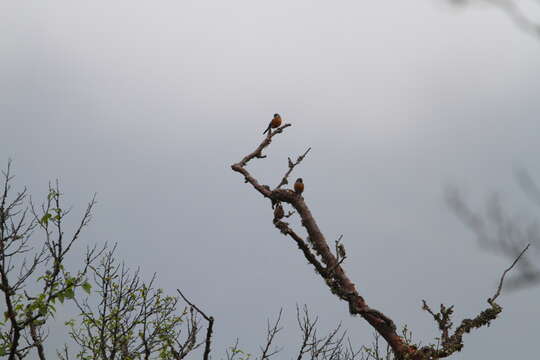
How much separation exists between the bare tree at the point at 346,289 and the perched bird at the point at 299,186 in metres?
0.01

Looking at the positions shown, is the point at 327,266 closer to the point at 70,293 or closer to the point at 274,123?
the point at 274,123

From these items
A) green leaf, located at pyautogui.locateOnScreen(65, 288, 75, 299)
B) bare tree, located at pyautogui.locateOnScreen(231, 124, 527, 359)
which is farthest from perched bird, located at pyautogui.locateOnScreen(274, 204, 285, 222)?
green leaf, located at pyautogui.locateOnScreen(65, 288, 75, 299)

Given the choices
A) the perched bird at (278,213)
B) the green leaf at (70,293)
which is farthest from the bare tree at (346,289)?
the green leaf at (70,293)

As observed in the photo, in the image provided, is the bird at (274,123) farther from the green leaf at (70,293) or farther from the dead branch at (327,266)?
the green leaf at (70,293)

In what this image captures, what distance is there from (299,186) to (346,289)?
59.9 inches

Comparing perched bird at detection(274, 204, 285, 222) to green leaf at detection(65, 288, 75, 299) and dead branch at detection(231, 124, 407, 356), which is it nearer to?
dead branch at detection(231, 124, 407, 356)

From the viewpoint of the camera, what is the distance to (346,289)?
6.82m

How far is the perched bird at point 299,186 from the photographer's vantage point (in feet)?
24.3

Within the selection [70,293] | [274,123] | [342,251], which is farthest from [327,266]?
[70,293]

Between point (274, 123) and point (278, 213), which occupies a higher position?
point (274, 123)

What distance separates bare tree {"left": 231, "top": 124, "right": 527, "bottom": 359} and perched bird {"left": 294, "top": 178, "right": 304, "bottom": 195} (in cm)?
1

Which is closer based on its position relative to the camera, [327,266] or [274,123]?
[327,266]

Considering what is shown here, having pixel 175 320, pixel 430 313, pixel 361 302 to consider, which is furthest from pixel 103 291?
pixel 430 313

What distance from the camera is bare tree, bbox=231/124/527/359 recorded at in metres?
6.39
